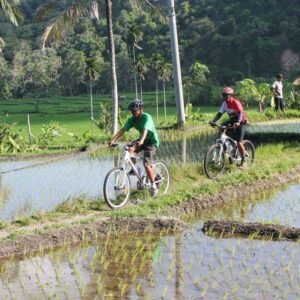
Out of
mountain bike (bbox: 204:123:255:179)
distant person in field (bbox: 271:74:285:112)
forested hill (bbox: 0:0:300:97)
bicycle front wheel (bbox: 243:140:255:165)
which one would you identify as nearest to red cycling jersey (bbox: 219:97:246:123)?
mountain bike (bbox: 204:123:255:179)

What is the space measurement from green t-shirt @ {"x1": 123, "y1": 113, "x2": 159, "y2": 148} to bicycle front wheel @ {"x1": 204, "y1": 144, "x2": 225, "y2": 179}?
215cm

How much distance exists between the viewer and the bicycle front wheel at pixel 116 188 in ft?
31.3

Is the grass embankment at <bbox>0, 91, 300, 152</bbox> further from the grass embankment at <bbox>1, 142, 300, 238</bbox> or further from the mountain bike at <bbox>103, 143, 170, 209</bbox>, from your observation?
the mountain bike at <bbox>103, 143, 170, 209</bbox>

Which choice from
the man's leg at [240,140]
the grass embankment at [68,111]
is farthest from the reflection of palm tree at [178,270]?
the grass embankment at [68,111]

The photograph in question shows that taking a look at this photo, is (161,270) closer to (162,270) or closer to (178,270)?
(162,270)

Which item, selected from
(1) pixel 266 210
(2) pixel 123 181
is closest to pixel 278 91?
(1) pixel 266 210

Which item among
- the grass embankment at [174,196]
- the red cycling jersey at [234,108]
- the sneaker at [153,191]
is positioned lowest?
the grass embankment at [174,196]

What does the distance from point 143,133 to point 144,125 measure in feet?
0.50

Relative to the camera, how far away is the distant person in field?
2266 cm

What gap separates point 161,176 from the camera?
417 inches

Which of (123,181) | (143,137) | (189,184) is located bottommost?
(189,184)

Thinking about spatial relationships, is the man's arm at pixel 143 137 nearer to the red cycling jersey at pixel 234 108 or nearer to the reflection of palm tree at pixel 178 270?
the reflection of palm tree at pixel 178 270

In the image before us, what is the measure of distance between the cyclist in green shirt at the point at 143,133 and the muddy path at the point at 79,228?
33.7 inches

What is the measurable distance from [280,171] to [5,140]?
442 inches
